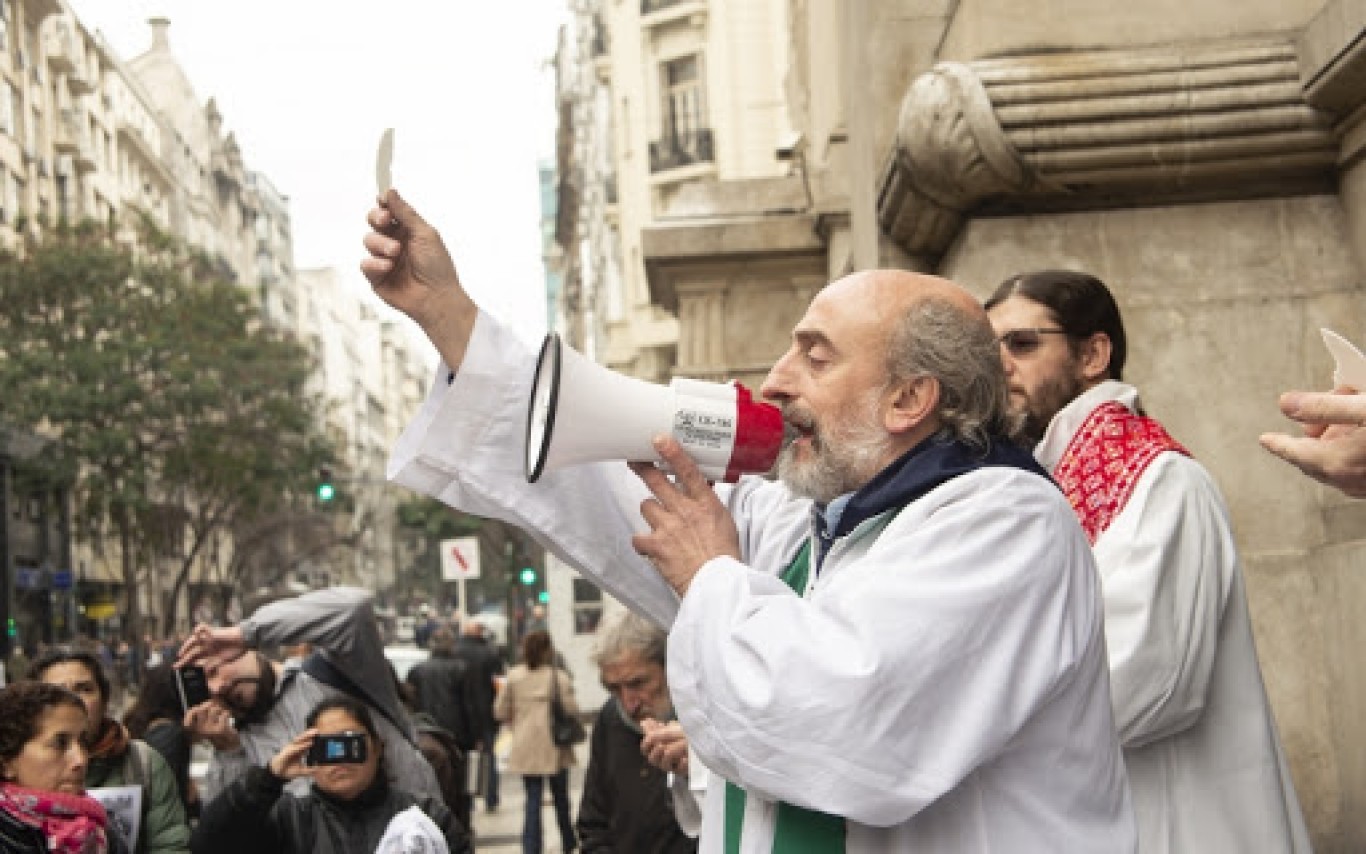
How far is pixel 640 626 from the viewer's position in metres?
6.86

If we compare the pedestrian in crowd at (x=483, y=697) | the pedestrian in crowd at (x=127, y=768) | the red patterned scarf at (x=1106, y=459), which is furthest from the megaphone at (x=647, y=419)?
the pedestrian in crowd at (x=483, y=697)

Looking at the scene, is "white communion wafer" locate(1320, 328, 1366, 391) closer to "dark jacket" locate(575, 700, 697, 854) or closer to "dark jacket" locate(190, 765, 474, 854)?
"dark jacket" locate(190, 765, 474, 854)

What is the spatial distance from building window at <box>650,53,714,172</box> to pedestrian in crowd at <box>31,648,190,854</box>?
3596 centimetres

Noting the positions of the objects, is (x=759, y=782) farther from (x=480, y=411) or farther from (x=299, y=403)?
(x=299, y=403)

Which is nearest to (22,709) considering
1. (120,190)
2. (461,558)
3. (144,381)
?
(461,558)

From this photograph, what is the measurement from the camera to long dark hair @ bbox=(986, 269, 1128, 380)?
414 cm

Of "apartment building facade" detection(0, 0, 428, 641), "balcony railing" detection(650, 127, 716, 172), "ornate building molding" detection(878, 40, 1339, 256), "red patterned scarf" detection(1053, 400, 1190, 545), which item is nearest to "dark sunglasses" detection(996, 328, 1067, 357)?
"red patterned scarf" detection(1053, 400, 1190, 545)

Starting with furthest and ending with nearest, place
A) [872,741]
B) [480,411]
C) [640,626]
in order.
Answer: [640,626] < [480,411] < [872,741]

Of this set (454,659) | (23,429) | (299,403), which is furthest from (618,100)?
(454,659)

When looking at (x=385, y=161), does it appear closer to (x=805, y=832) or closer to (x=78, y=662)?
(x=805, y=832)

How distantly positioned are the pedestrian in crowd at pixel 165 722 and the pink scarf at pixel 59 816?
7.37 ft

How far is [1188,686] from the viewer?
11.4 feet

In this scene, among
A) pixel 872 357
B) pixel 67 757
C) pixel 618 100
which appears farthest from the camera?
pixel 618 100

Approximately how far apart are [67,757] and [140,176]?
77945mm
